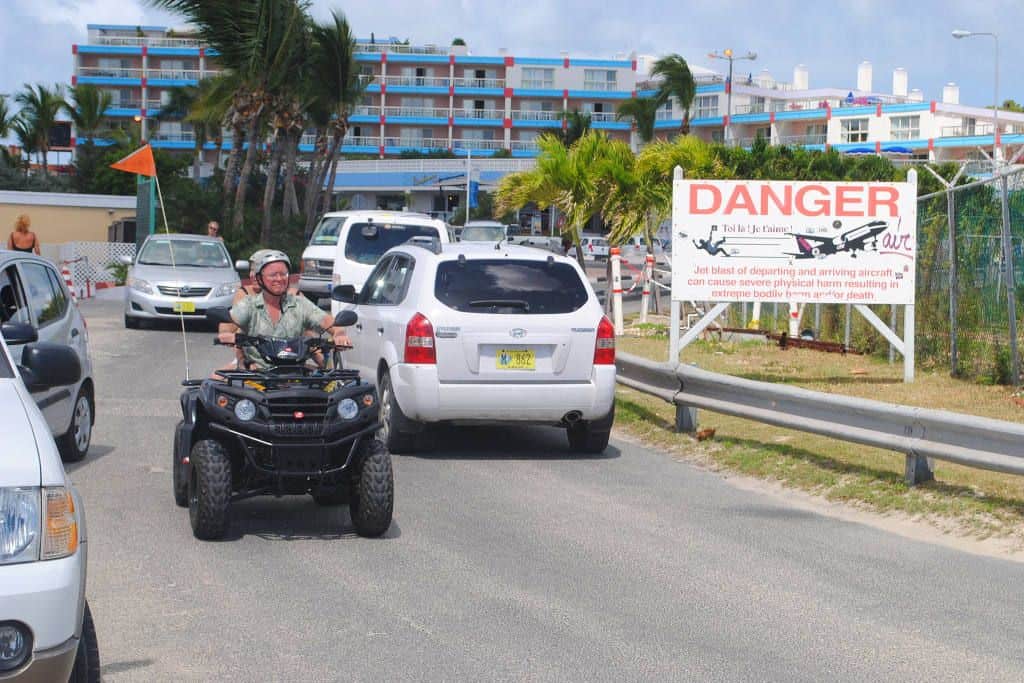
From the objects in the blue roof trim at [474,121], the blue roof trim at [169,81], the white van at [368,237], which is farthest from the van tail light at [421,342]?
the blue roof trim at [169,81]

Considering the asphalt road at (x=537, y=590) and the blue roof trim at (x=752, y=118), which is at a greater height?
the blue roof trim at (x=752, y=118)

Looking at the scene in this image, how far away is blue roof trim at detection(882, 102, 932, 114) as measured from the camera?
92375 millimetres

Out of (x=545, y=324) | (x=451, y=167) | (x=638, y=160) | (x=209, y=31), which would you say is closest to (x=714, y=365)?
(x=545, y=324)

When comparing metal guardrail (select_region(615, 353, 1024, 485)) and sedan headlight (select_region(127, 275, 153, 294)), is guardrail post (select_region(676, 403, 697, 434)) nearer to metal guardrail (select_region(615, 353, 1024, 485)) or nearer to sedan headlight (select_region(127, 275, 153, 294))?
metal guardrail (select_region(615, 353, 1024, 485))

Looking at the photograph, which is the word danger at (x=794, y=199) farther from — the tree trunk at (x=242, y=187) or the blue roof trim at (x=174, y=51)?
the blue roof trim at (x=174, y=51)

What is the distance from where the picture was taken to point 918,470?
1023cm

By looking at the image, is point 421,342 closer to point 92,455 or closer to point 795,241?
point 92,455

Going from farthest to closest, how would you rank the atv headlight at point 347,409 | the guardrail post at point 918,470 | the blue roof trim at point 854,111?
the blue roof trim at point 854,111, the guardrail post at point 918,470, the atv headlight at point 347,409

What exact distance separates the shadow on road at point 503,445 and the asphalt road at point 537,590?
1.04 m

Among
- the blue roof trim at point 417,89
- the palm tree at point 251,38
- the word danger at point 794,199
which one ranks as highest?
the blue roof trim at point 417,89

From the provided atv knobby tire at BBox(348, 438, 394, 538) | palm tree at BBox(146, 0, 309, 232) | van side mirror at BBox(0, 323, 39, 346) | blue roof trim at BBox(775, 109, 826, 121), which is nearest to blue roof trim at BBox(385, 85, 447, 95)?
blue roof trim at BBox(775, 109, 826, 121)

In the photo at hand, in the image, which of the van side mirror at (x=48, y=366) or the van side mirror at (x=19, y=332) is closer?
the van side mirror at (x=48, y=366)

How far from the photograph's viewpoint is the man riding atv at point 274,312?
9.26m

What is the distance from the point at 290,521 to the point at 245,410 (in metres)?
1.12
